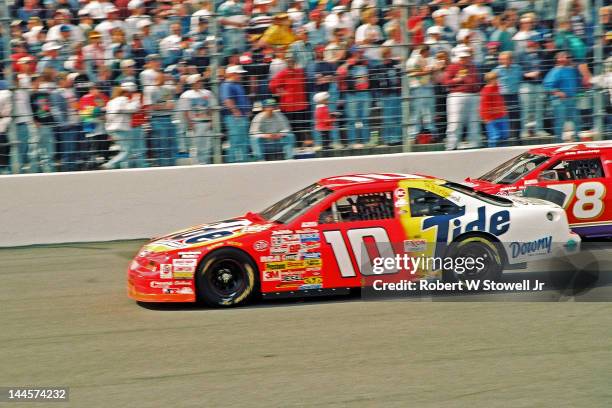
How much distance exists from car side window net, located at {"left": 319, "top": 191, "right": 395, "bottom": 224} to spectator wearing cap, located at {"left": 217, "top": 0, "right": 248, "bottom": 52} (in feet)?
16.5

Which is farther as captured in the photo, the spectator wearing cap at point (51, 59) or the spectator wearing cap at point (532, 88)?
the spectator wearing cap at point (532, 88)

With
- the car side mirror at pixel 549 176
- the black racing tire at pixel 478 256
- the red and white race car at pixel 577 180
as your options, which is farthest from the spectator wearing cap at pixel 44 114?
the car side mirror at pixel 549 176

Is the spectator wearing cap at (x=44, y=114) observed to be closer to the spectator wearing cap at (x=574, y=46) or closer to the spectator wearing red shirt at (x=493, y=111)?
the spectator wearing red shirt at (x=493, y=111)

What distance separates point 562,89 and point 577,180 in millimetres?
2591

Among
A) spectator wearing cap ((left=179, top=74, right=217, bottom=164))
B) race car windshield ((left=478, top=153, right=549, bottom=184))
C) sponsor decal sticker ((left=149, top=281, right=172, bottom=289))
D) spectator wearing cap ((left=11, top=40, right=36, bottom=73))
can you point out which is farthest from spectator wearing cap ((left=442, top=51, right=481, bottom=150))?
sponsor decal sticker ((left=149, top=281, right=172, bottom=289))

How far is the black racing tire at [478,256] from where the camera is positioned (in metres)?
9.18

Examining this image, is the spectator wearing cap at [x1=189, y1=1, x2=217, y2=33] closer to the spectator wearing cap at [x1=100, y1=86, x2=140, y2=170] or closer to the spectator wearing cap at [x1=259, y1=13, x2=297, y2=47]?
the spectator wearing cap at [x1=259, y1=13, x2=297, y2=47]

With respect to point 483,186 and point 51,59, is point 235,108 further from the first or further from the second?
point 483,186

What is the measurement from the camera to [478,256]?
9.24 metres

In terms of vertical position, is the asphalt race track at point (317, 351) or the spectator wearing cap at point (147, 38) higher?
the spectator wearing cap at point (147, 38)

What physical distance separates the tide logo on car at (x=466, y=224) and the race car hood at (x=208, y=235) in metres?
1.62

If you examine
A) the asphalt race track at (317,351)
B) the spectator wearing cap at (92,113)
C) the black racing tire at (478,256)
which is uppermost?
the spectator wearing cap at (92,113)

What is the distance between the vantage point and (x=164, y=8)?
44.1 ft

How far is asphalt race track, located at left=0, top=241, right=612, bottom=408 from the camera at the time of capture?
6215 millimetres
